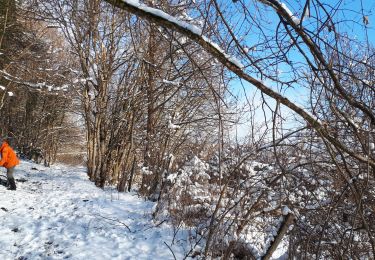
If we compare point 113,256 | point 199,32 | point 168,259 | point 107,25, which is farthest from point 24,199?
point 199,32

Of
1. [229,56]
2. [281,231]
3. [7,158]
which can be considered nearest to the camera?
[229,56]

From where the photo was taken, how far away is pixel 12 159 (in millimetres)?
11758

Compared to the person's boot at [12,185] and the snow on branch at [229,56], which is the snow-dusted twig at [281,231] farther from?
the person's boot at [12,185]

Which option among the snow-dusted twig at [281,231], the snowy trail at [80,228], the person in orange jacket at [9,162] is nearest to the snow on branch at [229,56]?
the snow-dusted twig at [281,231]

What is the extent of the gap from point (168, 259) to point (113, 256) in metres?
0.98

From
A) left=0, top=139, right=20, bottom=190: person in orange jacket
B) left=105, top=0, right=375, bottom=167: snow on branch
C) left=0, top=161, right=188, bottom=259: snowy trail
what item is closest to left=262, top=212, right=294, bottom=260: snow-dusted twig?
left=105, top=0, right=375, bottom=167: snow on branch

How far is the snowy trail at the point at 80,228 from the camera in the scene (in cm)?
677

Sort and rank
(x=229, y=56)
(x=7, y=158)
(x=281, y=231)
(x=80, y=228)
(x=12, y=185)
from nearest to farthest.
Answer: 1. (x=229, y=56)
2. (x=281, y=231)
3. (x=80, y=228)
4. (x=12, y=185)
5. (x=7, y=158)

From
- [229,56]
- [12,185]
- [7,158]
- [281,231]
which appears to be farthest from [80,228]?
[229,56]

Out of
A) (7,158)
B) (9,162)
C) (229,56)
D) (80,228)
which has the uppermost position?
(229,56)

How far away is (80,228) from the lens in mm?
8000

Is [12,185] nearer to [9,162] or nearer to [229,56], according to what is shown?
[9,162]

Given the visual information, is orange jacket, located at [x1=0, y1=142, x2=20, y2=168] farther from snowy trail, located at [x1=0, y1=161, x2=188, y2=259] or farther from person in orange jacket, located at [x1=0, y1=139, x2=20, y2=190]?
snowy trail, located at [x1=0, y1=161, x2=188, y2=259]

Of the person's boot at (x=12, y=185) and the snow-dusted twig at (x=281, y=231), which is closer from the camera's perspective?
the snow-dusted twig at (x=281, y=231)
